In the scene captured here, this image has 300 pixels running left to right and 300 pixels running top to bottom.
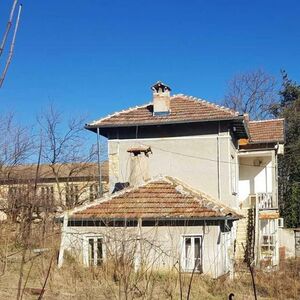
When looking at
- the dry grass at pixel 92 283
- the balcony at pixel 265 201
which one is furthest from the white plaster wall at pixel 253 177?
the dry grass at pixel 92 283

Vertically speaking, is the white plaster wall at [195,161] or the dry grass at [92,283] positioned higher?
the white plaster wall at [195,161]

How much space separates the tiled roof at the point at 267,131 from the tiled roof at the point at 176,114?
450 cm

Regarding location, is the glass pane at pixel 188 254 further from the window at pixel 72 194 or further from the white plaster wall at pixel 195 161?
the window at pixel 72 194

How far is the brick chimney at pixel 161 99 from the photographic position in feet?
72.1

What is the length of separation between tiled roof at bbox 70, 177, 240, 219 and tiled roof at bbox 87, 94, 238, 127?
11.5 ft

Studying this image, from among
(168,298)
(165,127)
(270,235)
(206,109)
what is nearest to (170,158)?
(165,127)

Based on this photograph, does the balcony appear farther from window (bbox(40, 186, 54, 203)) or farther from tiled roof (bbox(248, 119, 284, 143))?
window (bbox(40, 186, 54, 203))

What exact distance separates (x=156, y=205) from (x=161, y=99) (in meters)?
6.41

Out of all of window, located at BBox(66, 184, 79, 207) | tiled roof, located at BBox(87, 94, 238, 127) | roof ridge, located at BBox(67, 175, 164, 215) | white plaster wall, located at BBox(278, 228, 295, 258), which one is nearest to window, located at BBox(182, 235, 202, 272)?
roof ridge, located at BBox(67, 175, 164, 215)

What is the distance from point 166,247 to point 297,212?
2323cm

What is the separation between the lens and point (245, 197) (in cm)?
2652

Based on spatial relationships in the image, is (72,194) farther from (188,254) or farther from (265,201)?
(188,254)

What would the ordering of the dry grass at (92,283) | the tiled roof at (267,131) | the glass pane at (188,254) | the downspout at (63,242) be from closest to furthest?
the dry grass at (92,283) < the downspout at (63,242) < the glass pane at (188,254) < the tiled roof at (267,131)

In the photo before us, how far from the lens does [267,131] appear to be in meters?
26.4
